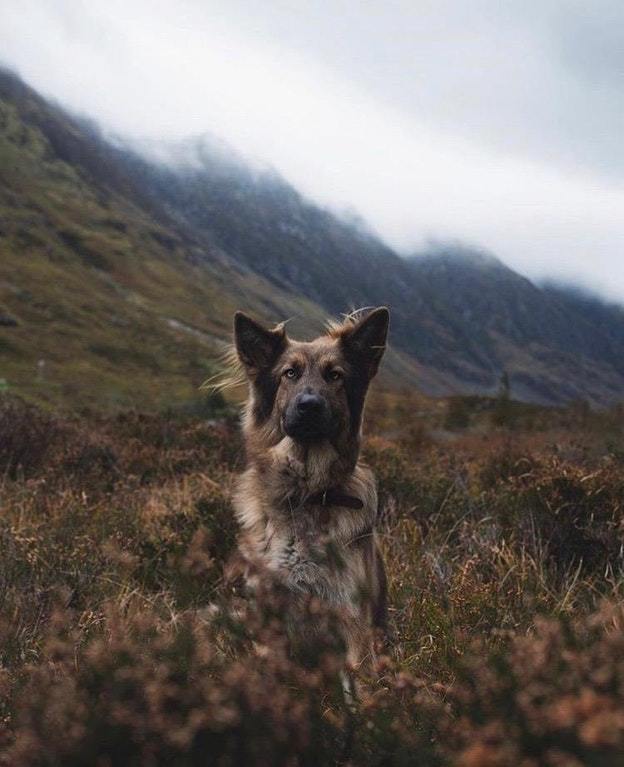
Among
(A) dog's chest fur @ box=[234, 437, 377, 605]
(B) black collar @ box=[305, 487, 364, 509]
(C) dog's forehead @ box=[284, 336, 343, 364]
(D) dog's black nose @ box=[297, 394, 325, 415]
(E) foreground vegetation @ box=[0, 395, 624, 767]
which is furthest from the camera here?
(C) dog's forehead @ box=[284, 336, 343, 364]

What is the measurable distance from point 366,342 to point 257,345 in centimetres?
70

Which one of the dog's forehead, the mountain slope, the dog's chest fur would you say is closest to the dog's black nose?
the dog's chest fur

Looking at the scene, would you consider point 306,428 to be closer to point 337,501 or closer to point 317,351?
point 337,501

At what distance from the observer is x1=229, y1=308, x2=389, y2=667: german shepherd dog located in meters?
3.50

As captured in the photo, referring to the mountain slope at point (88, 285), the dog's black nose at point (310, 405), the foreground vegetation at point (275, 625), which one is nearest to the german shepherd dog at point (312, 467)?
the dog's black nose at point (310, 405)

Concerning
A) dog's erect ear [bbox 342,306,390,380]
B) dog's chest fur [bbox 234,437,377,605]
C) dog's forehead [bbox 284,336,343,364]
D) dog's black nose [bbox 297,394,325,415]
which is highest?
dog's erect ear [bbox 342,306,390,380]

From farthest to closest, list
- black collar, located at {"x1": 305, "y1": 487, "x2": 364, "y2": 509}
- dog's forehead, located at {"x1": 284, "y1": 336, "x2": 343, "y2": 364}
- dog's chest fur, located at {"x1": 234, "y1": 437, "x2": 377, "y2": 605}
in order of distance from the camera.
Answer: dog's forehead, located at {"x1": 284, "y1": 336, "x2": 343, "y2": 364}
black collar, located at {"x1": 305, "y1": 487, "x2": 364, "y2": 509}
dog's chest fur, located at {"x1": 234, "y1": 437, "x2": 377, "y2": 605}

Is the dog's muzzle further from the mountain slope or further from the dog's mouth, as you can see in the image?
the mountain slope

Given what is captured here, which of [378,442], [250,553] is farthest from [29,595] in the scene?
[378,442]

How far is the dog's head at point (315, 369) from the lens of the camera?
163 inches

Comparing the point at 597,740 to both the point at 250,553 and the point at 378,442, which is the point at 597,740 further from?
the point at 378,442

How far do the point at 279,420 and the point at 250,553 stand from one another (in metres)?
0.88

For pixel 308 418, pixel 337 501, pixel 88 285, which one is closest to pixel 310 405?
pixel 308 418

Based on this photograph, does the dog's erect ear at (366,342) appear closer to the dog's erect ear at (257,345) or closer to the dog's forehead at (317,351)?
the dog's forehead at (317,351)
